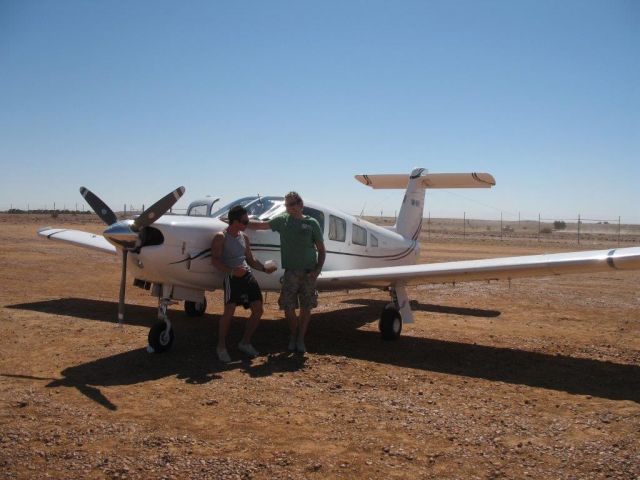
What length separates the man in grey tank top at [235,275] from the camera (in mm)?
7613

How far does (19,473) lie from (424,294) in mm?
12823

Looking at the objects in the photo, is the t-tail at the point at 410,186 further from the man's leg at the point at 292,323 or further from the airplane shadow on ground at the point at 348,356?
the man's leg at the point at 292,323

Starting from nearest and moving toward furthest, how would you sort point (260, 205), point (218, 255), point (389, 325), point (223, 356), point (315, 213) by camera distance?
point (223, 356) → point (218, 255) → point (389, 325) → point (260, 205) → point (315, 213)

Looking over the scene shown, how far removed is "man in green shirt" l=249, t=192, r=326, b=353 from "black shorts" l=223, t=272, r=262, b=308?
0.58 meters

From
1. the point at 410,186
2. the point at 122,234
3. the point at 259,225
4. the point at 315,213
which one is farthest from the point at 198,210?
the point at 410,186

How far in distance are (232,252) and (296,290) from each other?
3.67 feet

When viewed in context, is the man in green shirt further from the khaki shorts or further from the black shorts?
the black shorts

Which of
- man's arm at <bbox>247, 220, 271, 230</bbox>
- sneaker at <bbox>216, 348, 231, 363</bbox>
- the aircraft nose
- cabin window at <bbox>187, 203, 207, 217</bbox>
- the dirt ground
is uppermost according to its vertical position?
cabin window at <bbox>187, 203, 207, 217</bbox>

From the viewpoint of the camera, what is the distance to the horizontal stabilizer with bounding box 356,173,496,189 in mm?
12258

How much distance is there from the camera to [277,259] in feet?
31.4

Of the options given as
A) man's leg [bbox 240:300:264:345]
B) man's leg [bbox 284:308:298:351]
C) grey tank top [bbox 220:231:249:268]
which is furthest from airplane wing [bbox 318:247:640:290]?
grey tank top [bbox 220:231:249:268]

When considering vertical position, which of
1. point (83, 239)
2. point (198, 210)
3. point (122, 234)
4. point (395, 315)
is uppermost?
point (198, 210)

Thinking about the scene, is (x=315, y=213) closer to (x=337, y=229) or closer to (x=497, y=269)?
(x=337, y=229)

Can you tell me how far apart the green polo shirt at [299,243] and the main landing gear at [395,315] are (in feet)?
6.40
